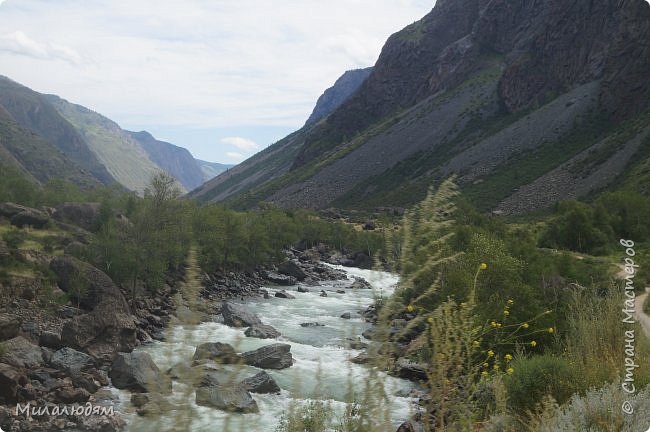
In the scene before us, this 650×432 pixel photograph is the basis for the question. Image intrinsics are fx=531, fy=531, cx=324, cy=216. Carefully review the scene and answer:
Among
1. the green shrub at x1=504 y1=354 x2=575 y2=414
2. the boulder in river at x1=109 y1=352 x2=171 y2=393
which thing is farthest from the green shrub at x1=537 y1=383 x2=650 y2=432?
the boulder in river at x1=109 y1=352 x2=171 y2=393

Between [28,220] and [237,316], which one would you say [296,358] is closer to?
[237,316]

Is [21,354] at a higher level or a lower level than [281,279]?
lower

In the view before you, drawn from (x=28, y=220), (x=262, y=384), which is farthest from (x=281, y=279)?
(x=262, y=384)

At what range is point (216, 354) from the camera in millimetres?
4125

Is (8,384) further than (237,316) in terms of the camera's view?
No

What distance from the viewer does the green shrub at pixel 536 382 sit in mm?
9562

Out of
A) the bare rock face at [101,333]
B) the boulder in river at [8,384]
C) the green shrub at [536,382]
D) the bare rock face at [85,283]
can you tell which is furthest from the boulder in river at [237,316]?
the green shrub at [536,382]

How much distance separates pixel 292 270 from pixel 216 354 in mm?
56428

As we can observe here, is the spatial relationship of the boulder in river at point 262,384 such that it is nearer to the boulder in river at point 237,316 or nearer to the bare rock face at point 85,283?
the boulder in river at point 237,316

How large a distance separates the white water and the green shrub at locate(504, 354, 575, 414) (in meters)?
2.02

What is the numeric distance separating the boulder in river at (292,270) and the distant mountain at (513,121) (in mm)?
51944

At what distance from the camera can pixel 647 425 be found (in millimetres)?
5445

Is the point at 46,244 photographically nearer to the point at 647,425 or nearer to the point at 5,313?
the point at 5,313

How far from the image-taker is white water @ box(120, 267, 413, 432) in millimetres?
3840
